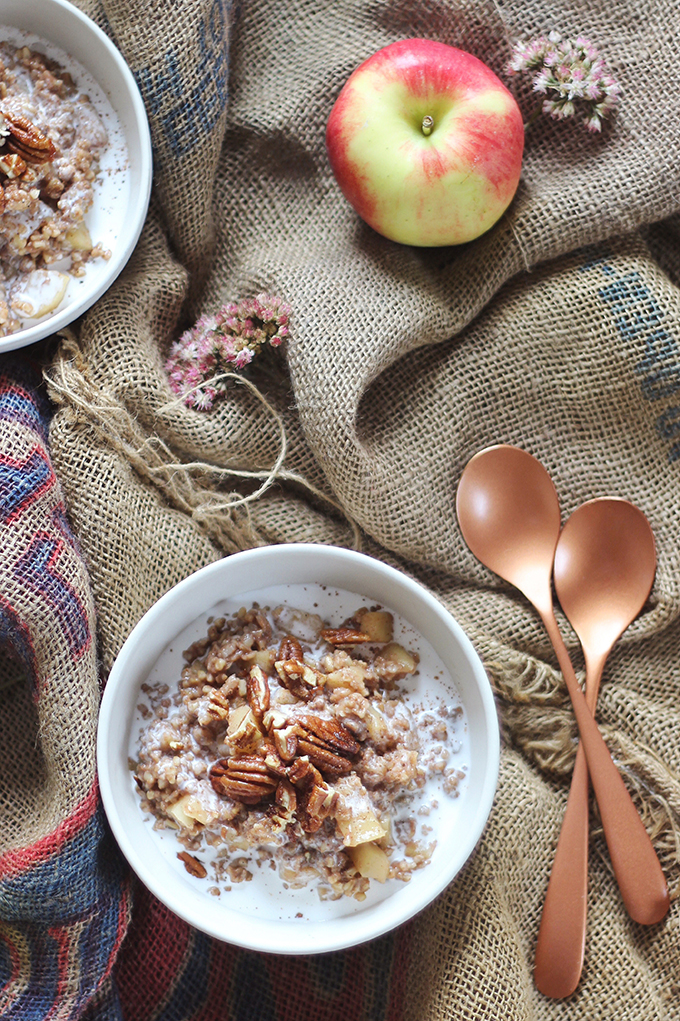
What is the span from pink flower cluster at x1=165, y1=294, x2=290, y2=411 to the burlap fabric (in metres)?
0.02

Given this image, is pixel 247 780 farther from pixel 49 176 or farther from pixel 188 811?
pixel 49 176

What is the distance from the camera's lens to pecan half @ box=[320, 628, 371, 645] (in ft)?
Result: 2.97

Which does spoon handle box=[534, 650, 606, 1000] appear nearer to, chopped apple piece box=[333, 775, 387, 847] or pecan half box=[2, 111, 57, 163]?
chopped apple piece box=[333, 775, 387, 847]

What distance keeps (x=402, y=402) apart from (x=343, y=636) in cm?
32

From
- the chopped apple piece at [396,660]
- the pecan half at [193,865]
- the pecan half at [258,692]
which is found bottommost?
the pecan half at [193,865]

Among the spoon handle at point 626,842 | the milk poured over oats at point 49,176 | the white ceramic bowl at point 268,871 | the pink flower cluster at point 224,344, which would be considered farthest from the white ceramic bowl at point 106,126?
the spoon handle at point 626,842

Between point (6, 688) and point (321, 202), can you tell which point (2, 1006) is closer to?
point (6, 688)

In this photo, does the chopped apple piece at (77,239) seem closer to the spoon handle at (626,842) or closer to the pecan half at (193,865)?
the pecan half at (193,865)

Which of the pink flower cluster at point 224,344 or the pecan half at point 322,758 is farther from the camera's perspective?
the pink flower cluster at point 224,344

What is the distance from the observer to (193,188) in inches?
41.4

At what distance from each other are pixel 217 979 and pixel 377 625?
0.48 metres

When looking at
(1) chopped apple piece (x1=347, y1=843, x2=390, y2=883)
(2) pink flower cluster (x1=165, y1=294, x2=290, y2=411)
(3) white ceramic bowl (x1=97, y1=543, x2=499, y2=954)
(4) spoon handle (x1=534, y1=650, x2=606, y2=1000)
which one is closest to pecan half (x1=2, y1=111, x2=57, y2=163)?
(2) pink flower cluster (x1=165, y1=294, x2=290, y2=411)

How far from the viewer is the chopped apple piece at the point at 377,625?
3.03 feet

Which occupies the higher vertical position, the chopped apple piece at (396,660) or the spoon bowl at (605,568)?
the chopped apple piece at (396,660)
